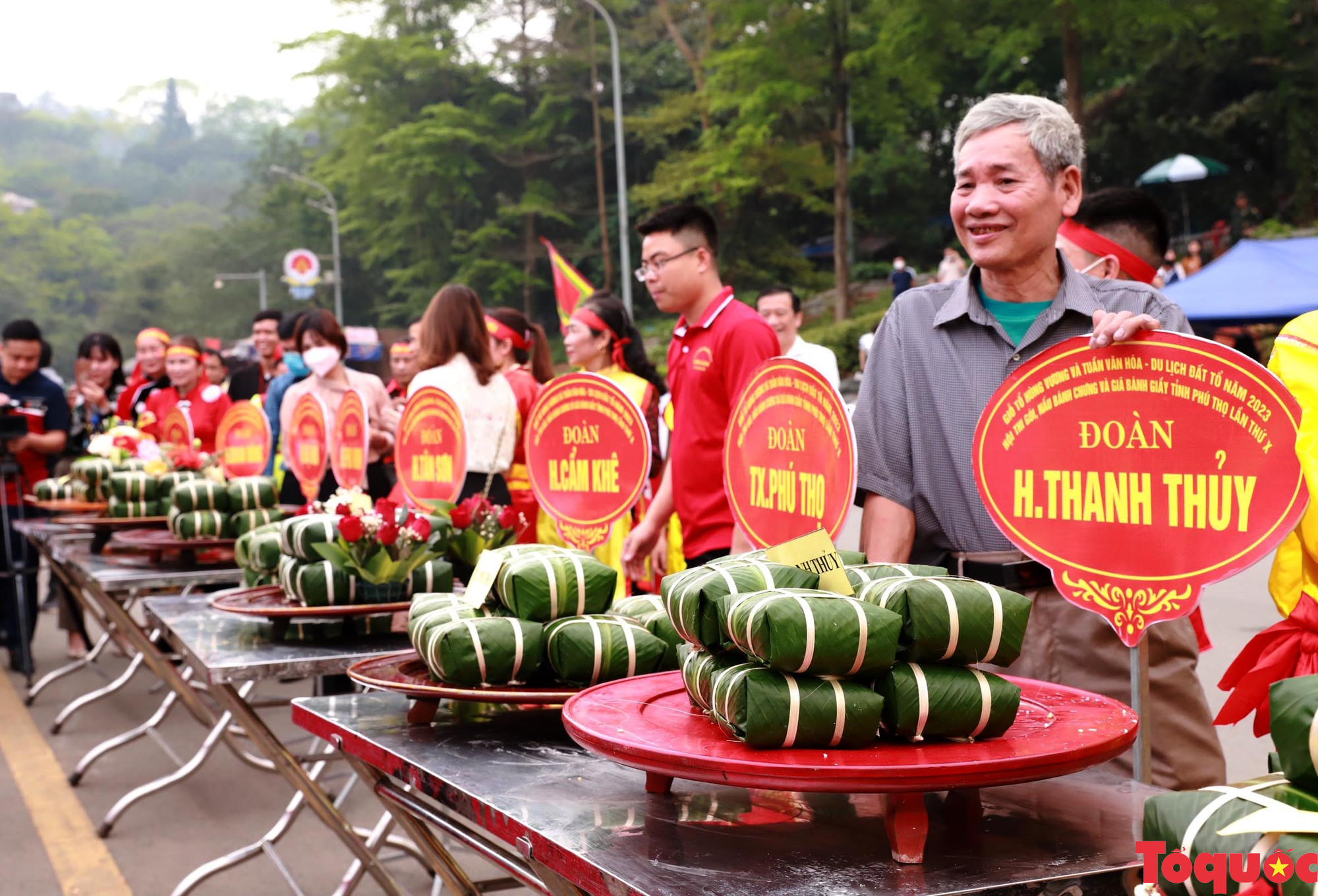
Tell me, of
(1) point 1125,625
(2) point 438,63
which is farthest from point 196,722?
(2) point 438,63

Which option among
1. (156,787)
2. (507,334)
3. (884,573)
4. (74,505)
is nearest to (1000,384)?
(884,573)

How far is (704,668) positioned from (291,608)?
1524 mm

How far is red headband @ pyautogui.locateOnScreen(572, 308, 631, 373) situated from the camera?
209 inches

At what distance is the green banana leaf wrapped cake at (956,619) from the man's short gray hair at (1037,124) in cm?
98

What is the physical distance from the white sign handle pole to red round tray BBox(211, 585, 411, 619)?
1.61 metres

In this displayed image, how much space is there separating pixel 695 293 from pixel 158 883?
2.47 m

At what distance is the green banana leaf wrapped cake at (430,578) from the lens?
295 centimetres

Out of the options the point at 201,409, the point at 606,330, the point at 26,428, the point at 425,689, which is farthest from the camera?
the point at 201,409

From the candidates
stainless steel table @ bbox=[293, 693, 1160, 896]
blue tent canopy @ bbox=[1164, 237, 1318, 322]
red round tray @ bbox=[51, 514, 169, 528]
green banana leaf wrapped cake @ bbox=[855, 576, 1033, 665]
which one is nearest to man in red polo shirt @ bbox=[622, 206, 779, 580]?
stainless steel table @ bbox=[293, 693, 1160, 896]

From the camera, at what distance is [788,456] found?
7.95ft

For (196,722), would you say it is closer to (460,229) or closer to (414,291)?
(460,229)

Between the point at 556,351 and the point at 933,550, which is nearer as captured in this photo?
the point at 933,550

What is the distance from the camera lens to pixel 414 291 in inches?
1778

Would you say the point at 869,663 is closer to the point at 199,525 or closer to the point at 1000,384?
the point at 1000,384
